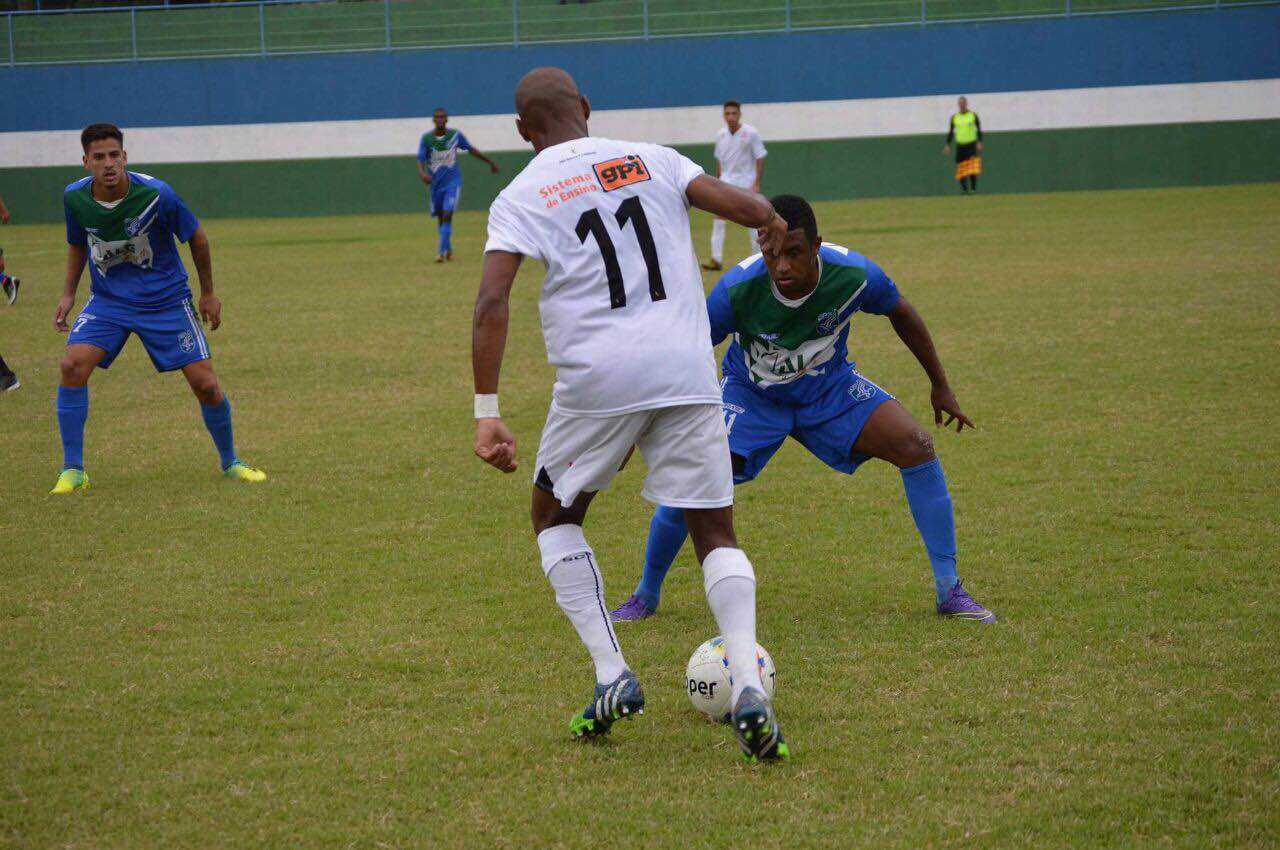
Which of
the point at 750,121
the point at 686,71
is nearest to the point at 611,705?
the point at 750,121

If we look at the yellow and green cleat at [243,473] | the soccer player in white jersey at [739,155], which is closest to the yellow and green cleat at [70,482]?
the yellow and green cleat at [243,473]

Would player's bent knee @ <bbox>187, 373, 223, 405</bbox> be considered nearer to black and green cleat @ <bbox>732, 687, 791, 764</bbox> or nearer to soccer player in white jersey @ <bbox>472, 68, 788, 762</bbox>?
soccer player in white jersey @ <bbox>472, 68, 788, 762</bbox>

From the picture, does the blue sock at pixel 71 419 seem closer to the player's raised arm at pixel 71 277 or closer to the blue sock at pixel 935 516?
the player's raised arm at pixel 71 277

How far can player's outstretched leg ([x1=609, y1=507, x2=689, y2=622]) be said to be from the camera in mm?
5422

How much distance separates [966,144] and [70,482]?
90.4ft

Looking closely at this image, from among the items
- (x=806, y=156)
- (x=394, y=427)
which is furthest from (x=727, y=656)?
(x=806, y=156)

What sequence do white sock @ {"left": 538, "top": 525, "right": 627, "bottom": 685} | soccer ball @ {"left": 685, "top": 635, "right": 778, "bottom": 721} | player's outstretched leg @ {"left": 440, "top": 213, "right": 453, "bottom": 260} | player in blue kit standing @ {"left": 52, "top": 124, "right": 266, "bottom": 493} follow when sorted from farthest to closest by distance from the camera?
player's outstretched leg @ {"left": 440, "top": 213, "right": 453, "bottom": 260}, player in blue kit standing @ {"left": 52, "top": 124, "right": 266, "bottom": 493}, soccer ball @ {"left": 685, "top": 635, "right": 778, "bottom": 721}, white sock @ {"left": 538, "top": 525, "right": 627, "bottom": 685}

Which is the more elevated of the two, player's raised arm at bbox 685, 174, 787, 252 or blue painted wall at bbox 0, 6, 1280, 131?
blue painted wall at bbox 0, 6, 1280, 131

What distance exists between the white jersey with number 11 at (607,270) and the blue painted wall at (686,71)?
30.6m

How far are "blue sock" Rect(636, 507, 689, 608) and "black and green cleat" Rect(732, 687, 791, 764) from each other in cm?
147

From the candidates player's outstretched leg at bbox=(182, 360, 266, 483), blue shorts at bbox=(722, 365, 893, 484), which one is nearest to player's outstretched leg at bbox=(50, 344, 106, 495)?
player's outstretched leg at bbox=(182, 360, 266, 483)

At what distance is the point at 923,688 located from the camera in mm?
4574

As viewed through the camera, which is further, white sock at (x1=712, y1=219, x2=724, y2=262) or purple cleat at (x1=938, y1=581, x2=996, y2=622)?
white sock at (x1=712, y1=219, x2=724, y2=262)

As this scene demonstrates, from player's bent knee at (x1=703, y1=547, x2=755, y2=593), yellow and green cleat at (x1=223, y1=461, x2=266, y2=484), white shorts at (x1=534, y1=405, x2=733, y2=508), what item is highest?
white shorts at (x1=534, y1=405, x2=733, y2=508)
